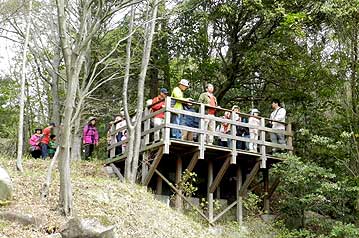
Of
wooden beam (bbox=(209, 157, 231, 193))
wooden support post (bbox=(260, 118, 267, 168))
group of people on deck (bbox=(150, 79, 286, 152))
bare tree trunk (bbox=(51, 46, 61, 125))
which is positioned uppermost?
bare tree trunk (bbox=(51, 46, 61, 125))

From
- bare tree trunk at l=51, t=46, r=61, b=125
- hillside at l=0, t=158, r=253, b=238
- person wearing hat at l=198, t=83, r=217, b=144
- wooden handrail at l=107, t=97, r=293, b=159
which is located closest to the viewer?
hillside at l=0, t=158, r=253, b=238

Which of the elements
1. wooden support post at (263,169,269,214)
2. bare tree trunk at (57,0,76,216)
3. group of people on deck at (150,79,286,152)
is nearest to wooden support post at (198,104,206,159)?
group of people on deck at (150,79,286,152)

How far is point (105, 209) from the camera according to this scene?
9453mm

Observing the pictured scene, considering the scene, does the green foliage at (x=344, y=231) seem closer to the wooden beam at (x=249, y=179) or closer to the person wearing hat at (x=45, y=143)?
the wooden beam at (x=249, y=179)

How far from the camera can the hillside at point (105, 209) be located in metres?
8.38

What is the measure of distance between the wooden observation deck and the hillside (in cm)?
106

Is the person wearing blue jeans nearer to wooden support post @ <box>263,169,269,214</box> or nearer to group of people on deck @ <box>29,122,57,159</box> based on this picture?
wooden support post @ <box>263,169,269,214</box>

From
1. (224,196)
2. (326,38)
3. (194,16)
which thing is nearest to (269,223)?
(224,196)

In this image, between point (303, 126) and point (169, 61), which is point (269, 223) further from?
point (169, 61)

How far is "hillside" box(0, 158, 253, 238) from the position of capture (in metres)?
8.38

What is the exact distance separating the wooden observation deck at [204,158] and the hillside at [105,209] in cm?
106

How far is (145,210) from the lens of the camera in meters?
10.1

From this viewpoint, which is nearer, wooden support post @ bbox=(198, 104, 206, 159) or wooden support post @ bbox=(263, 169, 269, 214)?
wooden support post @ bbox=(198, 104, 206, 159)

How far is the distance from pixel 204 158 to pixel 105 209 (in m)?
4.32
